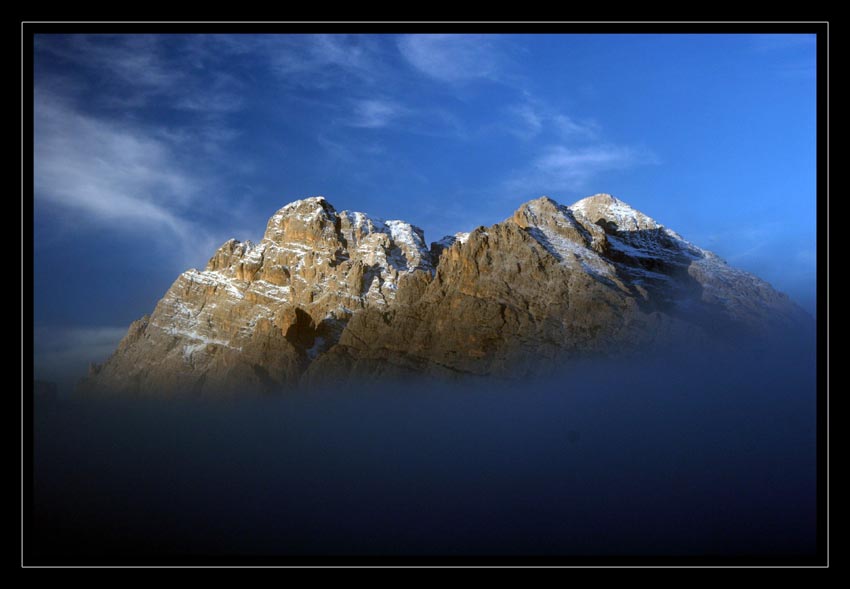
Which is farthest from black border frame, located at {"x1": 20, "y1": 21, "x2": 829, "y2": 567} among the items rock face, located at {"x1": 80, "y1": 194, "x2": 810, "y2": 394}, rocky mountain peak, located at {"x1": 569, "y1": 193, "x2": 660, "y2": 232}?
rocky mountain peak, located at {"x1": 569, "y1": 193, "x2": 660, "y2": 232}

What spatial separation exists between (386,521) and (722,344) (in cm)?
1713

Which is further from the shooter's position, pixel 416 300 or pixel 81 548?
pixel 416 300

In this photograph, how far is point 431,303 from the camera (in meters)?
35.2

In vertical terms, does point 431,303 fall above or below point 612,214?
below

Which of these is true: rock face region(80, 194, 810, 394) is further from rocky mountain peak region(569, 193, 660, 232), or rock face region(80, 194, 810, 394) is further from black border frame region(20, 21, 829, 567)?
black border frame region(20, 21, 829, 567)

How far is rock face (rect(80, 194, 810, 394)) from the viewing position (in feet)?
104

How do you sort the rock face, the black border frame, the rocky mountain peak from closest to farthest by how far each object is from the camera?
the black border frame < the rock face < the rocky mountain peak

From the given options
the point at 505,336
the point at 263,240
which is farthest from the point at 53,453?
the point at 263,240

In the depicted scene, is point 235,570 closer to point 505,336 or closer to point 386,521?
point 386,521

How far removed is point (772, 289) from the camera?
38.7m
